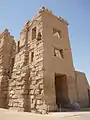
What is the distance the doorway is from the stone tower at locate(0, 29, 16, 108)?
4805 mm

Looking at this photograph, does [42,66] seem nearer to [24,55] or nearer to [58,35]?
[24,55]

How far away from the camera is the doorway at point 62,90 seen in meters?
11.0

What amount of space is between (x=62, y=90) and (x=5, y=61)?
23.9 feet

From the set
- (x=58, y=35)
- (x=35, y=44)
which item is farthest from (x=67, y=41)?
(x=35, y=44)

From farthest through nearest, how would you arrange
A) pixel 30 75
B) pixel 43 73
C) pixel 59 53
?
1. pixel 59 53
2. pixel 30 75
3. pixel 43 73

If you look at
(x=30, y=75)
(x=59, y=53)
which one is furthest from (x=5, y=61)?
(x=59, y=53)

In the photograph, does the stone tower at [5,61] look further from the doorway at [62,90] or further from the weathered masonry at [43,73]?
the doorway at [62,90]

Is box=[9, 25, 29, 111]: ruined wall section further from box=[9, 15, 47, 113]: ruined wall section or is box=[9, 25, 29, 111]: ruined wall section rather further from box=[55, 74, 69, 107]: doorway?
box=[55, 74, 69, 107]: doorway

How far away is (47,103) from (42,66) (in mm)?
2666

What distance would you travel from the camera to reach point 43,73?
32.3ft

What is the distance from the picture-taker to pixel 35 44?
1184cm

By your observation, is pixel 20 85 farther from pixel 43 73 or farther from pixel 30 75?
pixel 43 73

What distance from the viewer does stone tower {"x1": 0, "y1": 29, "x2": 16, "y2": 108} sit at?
12761mm

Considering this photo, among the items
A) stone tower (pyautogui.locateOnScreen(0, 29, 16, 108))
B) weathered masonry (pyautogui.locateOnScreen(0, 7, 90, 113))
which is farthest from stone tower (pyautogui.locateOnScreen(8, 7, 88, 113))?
stone tower (pyautogui.locateOnScreen(0, 29, 16, 108))
